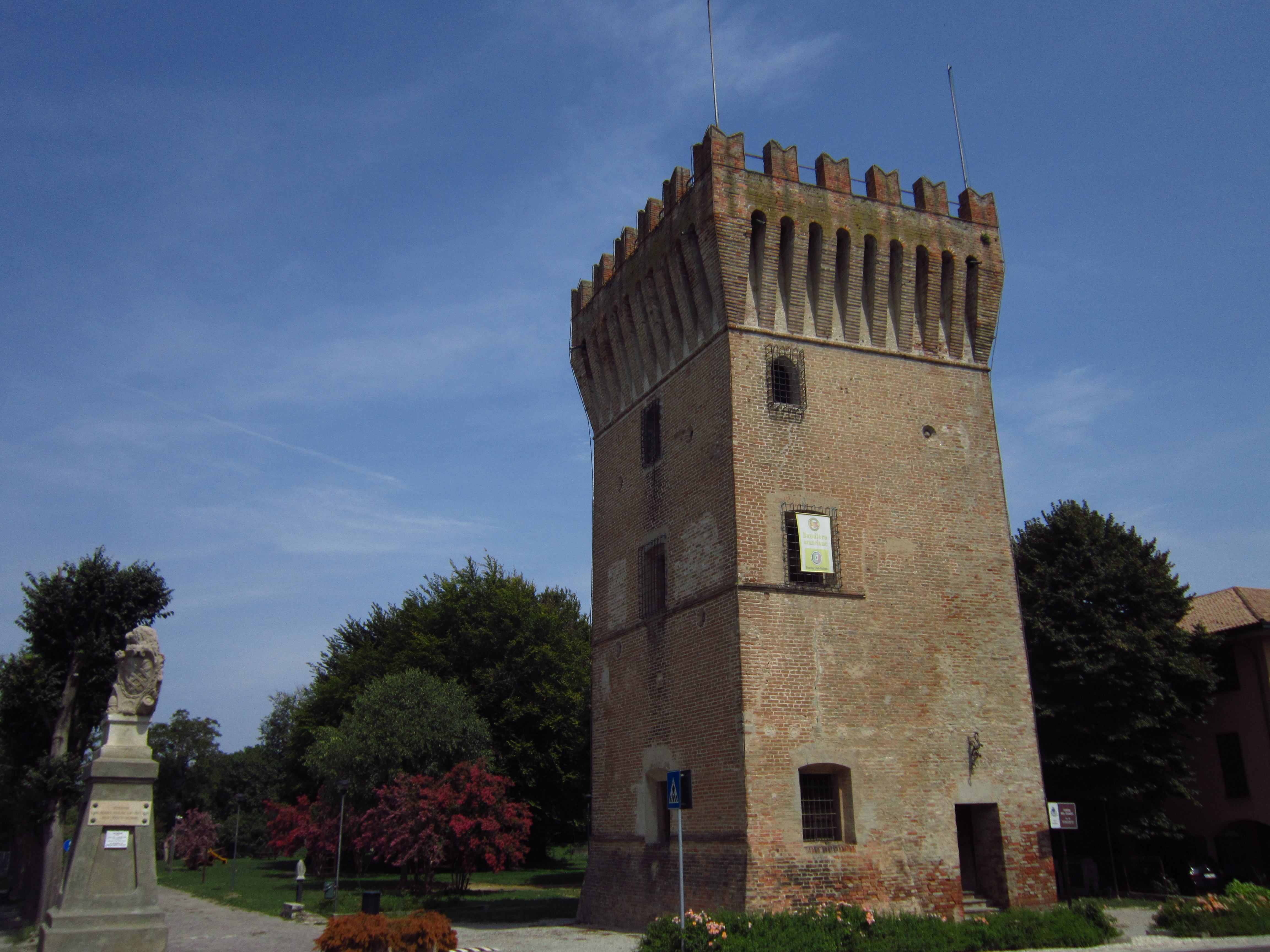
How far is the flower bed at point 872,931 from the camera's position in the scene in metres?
14.0

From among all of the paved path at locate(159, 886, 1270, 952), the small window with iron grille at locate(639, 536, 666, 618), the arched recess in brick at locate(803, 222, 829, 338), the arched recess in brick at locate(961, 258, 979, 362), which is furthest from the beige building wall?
the small window with iron grille at locate(639, 536, 666, 618)

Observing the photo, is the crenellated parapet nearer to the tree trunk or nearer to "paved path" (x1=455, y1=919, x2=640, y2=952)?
"paved path" (x1=455, y1=919, x2=640, y2=952)

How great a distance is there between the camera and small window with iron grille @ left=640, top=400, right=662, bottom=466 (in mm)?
22312

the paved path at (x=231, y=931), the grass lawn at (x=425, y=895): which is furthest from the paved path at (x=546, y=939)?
the paved path at (x=231, y=931)

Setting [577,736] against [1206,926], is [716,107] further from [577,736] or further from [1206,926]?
[577,736]

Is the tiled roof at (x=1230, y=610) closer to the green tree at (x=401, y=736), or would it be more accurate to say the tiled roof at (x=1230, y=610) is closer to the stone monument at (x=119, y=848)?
the green tree at (x=401, y=736)

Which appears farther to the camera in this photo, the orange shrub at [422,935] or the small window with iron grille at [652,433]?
the small window with iron grille at [652,433]

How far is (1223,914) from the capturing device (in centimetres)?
1709

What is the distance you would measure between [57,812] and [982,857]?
75.9ft

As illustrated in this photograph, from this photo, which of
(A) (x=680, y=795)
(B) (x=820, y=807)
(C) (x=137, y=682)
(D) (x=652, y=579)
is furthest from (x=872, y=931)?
(C) (x=137, y=682)

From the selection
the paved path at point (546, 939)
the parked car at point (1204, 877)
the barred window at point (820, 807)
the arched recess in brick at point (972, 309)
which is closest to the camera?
the paved path at point (546, 939)

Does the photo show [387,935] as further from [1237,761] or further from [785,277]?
[1237,761]

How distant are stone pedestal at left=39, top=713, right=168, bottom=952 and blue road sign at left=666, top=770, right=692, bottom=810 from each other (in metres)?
7.21

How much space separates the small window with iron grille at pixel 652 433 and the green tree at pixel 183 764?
57.5 meters
